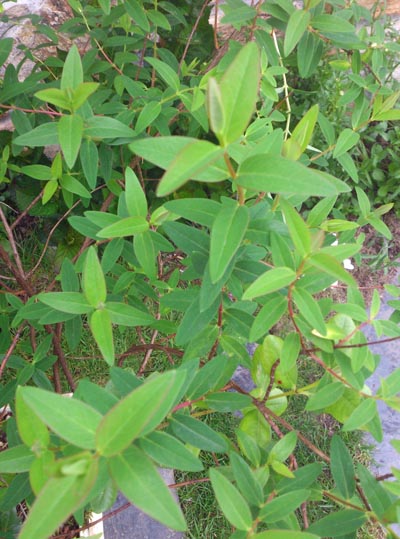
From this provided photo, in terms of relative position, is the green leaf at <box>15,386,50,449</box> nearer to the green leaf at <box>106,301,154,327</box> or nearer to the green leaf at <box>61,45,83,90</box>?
the green leaf at <box>106,301,154,327</box>

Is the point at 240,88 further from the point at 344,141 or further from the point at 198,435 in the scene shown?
the point at 344,141

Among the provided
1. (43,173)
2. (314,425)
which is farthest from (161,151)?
(314,425)

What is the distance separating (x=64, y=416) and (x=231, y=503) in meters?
0.29

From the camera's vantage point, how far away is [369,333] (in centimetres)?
237

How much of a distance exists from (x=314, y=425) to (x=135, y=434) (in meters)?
1.74

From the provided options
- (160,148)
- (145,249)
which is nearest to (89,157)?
(145,249)

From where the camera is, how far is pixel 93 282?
2.82 ft

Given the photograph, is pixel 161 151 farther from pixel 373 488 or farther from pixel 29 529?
pixel 373 488

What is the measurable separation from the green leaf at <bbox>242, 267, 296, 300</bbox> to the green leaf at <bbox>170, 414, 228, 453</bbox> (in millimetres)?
239

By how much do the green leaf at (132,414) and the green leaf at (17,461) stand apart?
0.22m

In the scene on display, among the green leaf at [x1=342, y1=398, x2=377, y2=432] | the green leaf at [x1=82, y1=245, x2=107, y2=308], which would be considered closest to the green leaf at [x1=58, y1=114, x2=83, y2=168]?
the green leaf at [x1=82, y1=245, x2=107, y2=308]

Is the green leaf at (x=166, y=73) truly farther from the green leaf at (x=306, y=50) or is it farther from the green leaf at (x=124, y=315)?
the green leaf at (x=124, y=315)

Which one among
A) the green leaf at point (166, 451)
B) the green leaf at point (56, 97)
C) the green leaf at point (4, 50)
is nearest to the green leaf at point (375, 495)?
the green leaf at point (166, 451)

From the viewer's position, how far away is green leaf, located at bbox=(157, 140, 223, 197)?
1.68 feet
